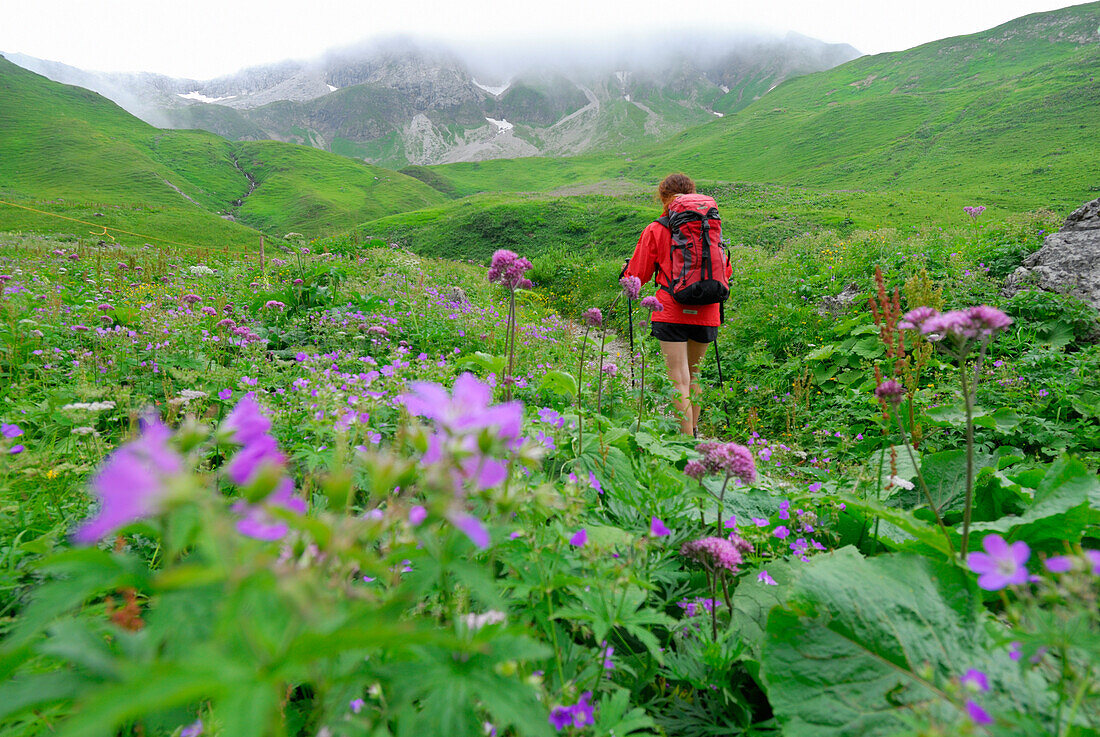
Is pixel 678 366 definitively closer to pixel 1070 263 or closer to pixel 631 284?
pixel 631 284

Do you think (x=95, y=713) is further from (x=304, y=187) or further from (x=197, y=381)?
(x=304, y=187)

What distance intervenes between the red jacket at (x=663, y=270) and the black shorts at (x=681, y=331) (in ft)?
0.19

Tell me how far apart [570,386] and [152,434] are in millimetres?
2741

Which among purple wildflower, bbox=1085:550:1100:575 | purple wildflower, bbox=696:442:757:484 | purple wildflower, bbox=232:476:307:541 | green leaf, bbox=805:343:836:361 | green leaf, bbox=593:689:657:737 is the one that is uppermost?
purple wildflower, bbox=232:476:307:541

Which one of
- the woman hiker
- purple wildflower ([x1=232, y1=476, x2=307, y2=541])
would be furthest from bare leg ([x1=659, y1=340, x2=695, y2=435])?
purple wildflower ([x1=232, y1=476, x2=307, y2=541])

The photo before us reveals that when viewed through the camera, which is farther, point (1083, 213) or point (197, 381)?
point (1083, 213)

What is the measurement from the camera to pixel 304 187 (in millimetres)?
101438

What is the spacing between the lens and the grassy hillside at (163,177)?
58.3 m

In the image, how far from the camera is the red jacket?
20.3 feet

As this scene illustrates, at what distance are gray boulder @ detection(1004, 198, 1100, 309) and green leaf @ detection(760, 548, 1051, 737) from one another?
294 inches

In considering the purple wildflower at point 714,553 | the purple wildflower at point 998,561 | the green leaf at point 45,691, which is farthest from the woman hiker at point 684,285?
the green leaf at point 45,691

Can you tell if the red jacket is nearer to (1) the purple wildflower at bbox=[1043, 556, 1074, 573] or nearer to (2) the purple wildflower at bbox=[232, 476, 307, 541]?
(1) the purple wildflower at bbox=[1043, 556, 1074, 573]

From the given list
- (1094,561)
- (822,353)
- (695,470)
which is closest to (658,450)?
(695,470)

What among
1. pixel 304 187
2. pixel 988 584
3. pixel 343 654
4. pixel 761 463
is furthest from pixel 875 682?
pixel 304 187
